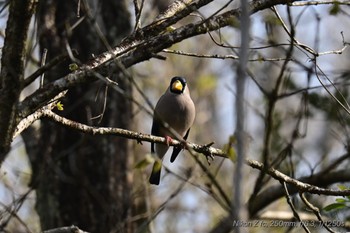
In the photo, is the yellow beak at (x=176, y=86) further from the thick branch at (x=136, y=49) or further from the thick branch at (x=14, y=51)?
the thick branch at (x=14, y=51)

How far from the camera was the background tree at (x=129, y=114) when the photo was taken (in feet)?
11.2

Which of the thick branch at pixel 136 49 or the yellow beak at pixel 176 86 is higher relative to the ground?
the yellow beak at pixel 176 86

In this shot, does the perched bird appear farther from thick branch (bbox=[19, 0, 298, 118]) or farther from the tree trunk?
thick branch (bbox=[19, 0, 298, 118])

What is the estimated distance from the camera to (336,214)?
6.03 m

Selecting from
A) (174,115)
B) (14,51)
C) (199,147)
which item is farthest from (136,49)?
(174,115)

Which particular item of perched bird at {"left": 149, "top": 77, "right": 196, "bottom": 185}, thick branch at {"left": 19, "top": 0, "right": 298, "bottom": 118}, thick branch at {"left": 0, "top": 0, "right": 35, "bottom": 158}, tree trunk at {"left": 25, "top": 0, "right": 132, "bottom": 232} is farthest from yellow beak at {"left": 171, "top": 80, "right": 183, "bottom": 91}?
thick branch at {"left": 0, "top": 0, "right": 35, "bottom": 158}

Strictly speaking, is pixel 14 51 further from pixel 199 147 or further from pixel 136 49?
pixel 199 147

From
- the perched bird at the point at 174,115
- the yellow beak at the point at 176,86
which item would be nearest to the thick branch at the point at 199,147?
the perched bird at the point at 174,115

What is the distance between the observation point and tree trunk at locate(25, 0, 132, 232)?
7.11 m

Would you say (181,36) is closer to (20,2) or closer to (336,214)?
(20,2)

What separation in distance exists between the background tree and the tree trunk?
0.4 inches

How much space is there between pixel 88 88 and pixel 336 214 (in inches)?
118

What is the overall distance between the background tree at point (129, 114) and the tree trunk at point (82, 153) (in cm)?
1

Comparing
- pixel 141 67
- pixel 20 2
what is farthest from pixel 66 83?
pixel 141 67
